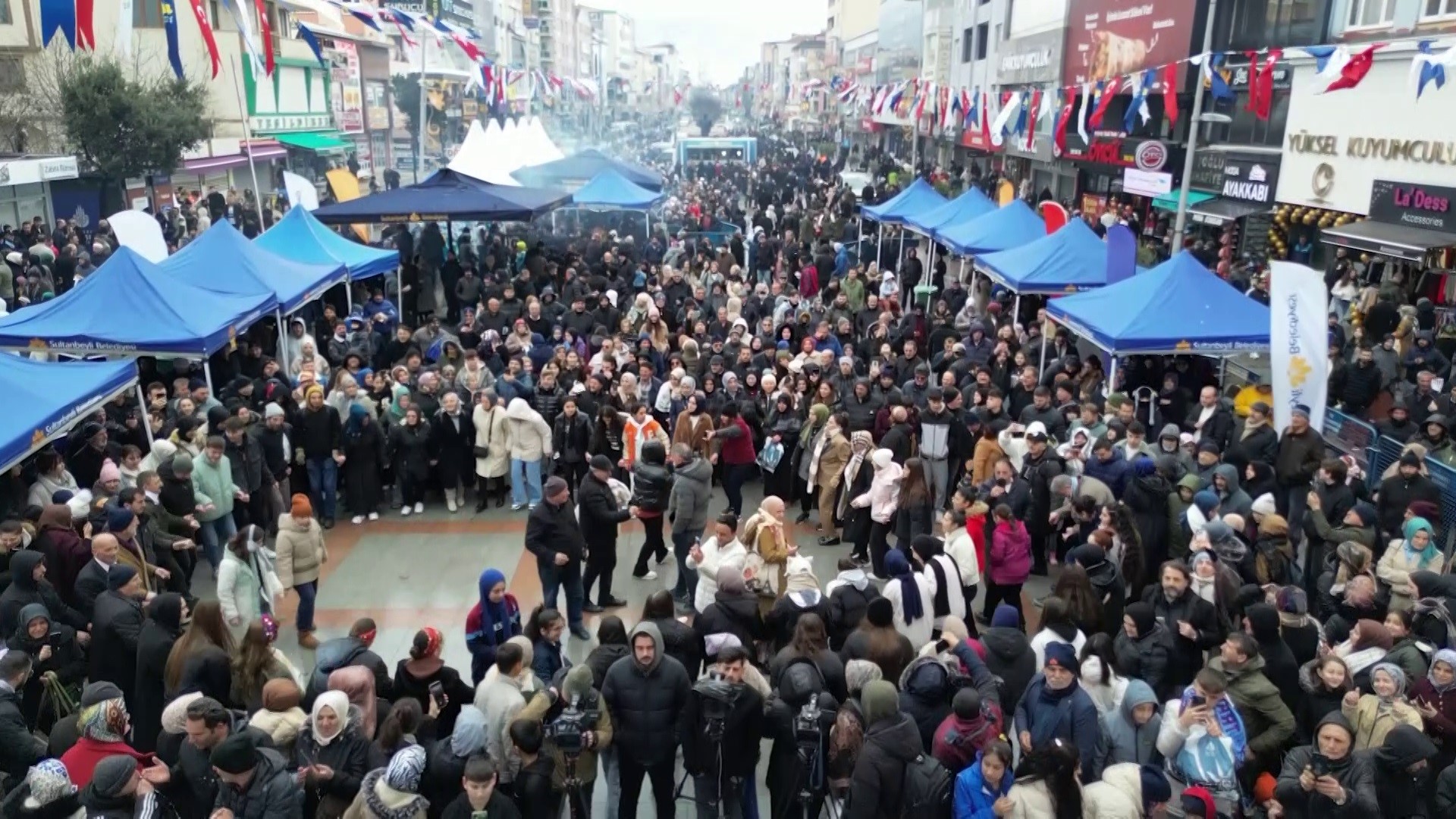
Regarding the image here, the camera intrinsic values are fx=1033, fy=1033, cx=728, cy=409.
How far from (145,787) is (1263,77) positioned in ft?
52.0

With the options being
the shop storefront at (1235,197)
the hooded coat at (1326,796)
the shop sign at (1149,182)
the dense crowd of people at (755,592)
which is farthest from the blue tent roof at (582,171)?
the hooded coat at (1326,796)

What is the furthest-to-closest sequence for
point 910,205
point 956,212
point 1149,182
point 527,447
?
1. point 910,205
2. point 956,212
3. point 1149,182
4. point 527,447

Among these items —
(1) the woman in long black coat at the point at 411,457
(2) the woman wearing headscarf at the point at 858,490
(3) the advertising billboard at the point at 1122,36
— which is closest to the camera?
(2) the woman wearing headscarf at the point at 858,490

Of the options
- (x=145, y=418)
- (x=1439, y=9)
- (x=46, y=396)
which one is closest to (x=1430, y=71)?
(x=1439, y=9)

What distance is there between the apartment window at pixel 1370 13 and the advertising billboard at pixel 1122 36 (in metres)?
4.53

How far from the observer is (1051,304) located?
11836 mm

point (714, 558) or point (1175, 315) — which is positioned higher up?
point (1175, 315)

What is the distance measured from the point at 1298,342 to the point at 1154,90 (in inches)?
468

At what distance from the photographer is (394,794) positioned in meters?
4.15

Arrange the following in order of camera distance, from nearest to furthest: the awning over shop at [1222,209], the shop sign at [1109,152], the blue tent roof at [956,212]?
the blue tent roof at [956,212] → the awning over shop at [1222,209] → the shop sign at [1109,152]

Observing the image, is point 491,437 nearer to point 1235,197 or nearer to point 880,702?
point 880,702

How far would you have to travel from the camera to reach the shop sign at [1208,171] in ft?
68.7

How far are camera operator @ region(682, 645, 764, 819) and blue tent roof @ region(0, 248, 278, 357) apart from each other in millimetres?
6894

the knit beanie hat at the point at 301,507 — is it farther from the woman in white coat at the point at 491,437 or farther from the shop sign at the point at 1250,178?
the shop sign at the point at 1250,178
